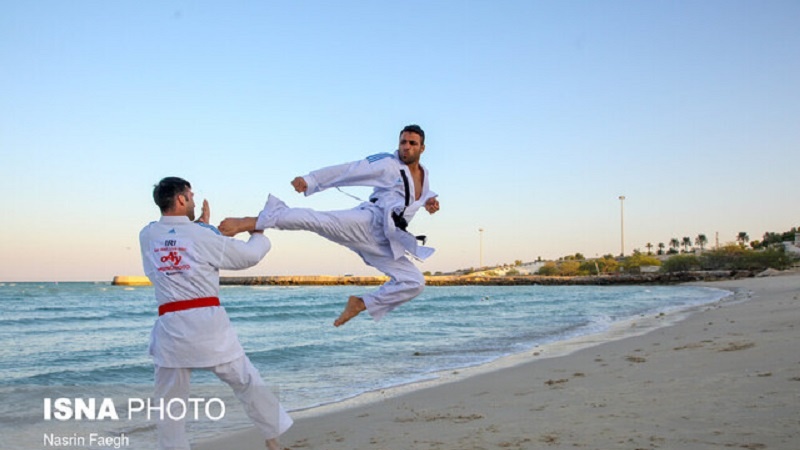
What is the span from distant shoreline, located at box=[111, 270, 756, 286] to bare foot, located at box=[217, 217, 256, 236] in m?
91.5

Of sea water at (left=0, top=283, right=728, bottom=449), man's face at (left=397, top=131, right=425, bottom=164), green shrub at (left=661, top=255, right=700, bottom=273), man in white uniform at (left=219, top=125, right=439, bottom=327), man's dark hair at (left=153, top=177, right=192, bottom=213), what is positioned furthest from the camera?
green shrub at (left=661, top=255, right=700, bottom=273)

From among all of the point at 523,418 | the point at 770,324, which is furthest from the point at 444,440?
the point at 770,324

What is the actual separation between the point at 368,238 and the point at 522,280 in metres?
125

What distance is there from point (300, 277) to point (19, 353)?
127 m

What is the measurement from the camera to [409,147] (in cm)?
652

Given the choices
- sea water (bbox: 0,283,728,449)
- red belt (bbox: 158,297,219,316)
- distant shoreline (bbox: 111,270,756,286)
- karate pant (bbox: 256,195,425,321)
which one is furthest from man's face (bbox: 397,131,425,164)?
distant shoreline (bbox: 111,270,756,286)

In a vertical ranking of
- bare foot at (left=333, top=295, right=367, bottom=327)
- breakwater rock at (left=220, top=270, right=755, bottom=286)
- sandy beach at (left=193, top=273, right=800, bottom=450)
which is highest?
bare foot at (left=333, top=295, right=367, bottom=327)

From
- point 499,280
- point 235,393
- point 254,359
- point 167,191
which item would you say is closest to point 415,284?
point 235,393

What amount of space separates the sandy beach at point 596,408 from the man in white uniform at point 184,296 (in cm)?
203

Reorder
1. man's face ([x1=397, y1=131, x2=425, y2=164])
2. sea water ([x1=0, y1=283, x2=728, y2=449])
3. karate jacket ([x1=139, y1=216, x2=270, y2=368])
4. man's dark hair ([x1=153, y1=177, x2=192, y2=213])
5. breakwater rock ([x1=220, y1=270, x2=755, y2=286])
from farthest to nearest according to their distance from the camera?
breakwater rock ([x1=220, y1=270, x2=755, y2=286]) → sea water ([x1=0, y1=283, x2=728, y2=449]) → man's face ([x1=397, y1=131, x2=425, y2=164]) → man's dark hair ([x1=153, y1=177, x2=192, y2=213]) → karate jacket ([x1=139, y1=216, x2=270, y2=368])

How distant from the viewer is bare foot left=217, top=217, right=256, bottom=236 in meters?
5.46

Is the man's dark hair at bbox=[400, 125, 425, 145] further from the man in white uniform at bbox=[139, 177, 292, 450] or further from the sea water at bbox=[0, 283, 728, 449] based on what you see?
the sea water at bbox=[0, 283, 728, 449]

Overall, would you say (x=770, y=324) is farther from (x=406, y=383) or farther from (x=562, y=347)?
(x=406, y=383)

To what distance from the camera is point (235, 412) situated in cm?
914
